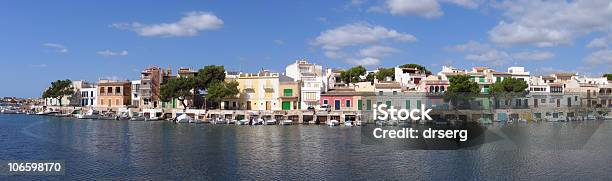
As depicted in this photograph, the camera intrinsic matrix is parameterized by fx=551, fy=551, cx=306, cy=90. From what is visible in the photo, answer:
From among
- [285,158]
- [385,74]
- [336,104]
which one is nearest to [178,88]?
[336,104]

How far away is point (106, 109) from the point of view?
74.2 meters

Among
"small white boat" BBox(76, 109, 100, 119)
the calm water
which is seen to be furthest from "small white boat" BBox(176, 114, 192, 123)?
the calm water

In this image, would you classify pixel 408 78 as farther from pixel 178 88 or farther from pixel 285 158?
pixel 285 158

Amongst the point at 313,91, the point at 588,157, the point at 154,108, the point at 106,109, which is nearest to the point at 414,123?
Answer: the point at 313,91

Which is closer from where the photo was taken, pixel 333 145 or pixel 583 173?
pixel 583 173

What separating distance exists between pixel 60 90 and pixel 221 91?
3611 centimetres

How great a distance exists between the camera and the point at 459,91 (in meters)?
60.7

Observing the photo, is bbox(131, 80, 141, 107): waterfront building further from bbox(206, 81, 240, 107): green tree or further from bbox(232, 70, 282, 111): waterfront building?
bbox(232, 70, 282, 111): waterfront building

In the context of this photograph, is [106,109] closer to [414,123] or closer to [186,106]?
[186,106]

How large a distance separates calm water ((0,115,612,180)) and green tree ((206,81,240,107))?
55.8 ft

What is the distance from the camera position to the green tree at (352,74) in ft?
276

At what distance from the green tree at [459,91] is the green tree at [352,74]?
77.0 feet

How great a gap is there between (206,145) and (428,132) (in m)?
19.6

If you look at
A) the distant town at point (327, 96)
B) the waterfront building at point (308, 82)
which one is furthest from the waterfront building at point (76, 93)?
the waterfront building at point (308, 82)
